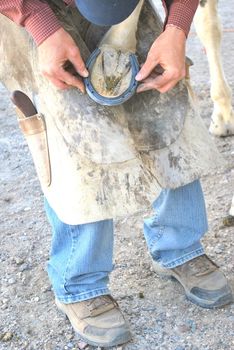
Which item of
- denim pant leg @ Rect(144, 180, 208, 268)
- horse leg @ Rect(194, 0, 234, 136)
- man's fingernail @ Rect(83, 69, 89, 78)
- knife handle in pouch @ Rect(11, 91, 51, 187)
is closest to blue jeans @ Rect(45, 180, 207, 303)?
denim pant leg @ Rect(144, 180, 208, 268)

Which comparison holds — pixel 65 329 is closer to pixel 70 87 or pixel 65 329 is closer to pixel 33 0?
pixel 70 87

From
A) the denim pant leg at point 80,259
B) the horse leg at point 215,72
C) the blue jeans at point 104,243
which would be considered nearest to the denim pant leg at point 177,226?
the blue jeans at point 104,243

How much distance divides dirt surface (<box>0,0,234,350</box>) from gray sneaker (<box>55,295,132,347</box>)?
0.04 metres

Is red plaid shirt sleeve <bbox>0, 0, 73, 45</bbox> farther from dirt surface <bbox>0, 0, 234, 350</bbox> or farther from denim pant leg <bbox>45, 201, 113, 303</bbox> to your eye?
dirt surface <bbox>0, 0, 234, 350</bbox>

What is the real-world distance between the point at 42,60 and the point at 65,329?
926 mm

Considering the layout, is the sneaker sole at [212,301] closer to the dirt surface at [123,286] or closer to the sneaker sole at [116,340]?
the dirt surface at [123,286]

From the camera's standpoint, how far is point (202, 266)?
2295 mm

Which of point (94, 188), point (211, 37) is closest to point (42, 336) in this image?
point (94, 188)

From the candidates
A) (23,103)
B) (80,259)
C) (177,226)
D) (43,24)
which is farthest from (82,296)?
(43,24)

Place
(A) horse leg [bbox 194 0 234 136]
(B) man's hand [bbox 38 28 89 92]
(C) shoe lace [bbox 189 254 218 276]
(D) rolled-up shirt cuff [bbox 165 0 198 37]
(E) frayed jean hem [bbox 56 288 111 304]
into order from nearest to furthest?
(B) man's hand [bbox 38 28 89 92]
(D) rolled-up shirt cuff [bbox 165 0 198 37]
(E) frayed jean hem [bbox 56 288 111 304]
(C) shoe lace [bbox 189 254 218 276]
(A) horse leg [bbox 194 0 234 136]

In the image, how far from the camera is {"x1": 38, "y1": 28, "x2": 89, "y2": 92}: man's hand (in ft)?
5.71

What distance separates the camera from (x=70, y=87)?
182 centimetres

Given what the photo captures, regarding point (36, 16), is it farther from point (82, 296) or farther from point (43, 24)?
point (82, 296)

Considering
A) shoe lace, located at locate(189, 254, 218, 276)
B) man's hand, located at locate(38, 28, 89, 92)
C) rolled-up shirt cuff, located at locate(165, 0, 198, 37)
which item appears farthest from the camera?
shoe lace, located at locate(189, 254, 218, 276)
